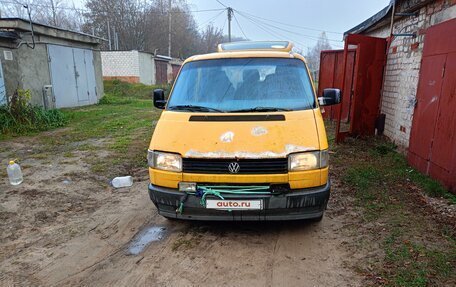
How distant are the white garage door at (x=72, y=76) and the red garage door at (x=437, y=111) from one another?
12.6 metres

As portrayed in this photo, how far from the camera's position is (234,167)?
10.6 ft

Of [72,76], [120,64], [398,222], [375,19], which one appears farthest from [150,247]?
[120,64]

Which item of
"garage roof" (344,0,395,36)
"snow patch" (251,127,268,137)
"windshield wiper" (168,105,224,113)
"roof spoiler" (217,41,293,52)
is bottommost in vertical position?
"snow patch" (251,127,268,137)

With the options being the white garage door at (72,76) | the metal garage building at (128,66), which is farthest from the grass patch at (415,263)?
the metal garage building at (128,66)

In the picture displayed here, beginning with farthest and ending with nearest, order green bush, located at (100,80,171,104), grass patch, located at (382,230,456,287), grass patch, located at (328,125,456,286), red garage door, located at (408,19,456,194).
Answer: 1. green bush, located at (100,80,171,104)
2. red garage door, located at (408,19,456,194)
3. grass patch, located at (328,125,456,286)
4. grass patch, located at (382,230,456,287)

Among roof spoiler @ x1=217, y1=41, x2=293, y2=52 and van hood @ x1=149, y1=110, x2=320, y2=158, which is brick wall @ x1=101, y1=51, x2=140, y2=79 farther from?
van hood @ x1=149, y1=110, x2=320, y2=158

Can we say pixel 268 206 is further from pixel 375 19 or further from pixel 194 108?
pixel 375 19

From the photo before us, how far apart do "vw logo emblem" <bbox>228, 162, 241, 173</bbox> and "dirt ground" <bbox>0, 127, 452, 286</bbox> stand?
0.84 m

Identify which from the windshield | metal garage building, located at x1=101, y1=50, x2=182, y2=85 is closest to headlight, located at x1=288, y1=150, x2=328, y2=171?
the windshield

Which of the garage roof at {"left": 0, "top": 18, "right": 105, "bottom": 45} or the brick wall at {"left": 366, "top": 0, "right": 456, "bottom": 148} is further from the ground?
the garage roof at {"left": 0, "top": 18, "right": 105, "bottom": 45}

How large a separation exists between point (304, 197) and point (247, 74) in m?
1.76

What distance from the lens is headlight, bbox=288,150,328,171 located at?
322 cm

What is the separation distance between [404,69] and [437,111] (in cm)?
231

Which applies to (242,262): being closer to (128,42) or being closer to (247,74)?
(247,74)
